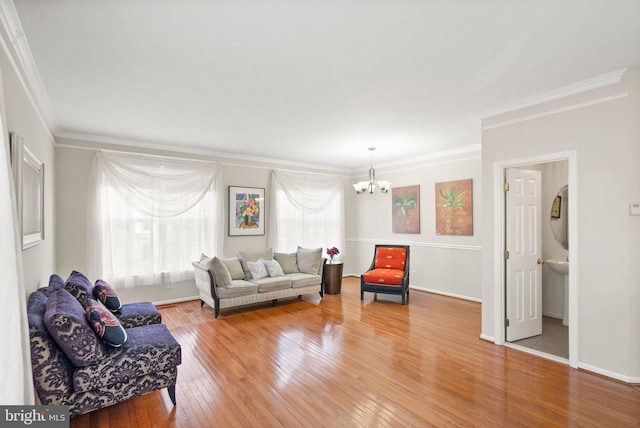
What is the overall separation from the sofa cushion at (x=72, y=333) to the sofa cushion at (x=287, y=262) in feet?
12.2

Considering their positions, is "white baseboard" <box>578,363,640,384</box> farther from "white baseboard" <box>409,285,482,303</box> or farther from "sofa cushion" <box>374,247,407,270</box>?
"sofa cushion" <box>374,247,407,270</box>

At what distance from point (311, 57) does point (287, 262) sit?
4040mm

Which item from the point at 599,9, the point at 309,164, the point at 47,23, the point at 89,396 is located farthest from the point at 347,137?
the point at 89,396

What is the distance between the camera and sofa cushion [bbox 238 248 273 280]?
5469mm

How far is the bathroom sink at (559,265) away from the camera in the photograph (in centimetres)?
426

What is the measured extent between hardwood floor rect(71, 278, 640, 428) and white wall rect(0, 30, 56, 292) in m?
1.45

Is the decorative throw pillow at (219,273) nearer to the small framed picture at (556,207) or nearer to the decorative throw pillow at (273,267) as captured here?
the decorative throw pillow at (273,267)

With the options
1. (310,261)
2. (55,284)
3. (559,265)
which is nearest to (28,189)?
(55,284)

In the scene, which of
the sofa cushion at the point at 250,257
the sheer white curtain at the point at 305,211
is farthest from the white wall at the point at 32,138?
the sheer white curtain at the point at 305,211

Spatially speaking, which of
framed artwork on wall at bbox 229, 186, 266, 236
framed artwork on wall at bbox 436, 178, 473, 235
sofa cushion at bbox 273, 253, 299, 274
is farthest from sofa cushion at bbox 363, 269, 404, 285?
Answer: framed artwork on wall at bbox 229, 186, 266, 236

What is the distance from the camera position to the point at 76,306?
7.71ft

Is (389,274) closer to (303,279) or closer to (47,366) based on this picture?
(303,279)

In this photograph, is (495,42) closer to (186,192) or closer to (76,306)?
(76,306)

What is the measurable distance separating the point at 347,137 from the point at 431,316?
292 centimetres
